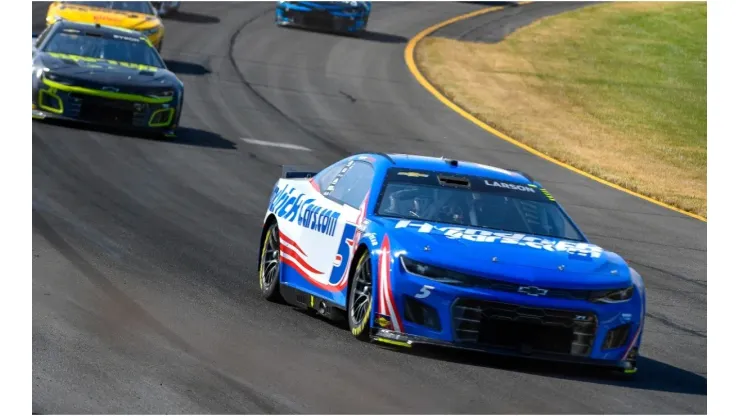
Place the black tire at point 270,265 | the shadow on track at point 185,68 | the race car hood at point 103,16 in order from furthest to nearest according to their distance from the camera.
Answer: the shadow on track at point 185,68
the race car hood at point 103,16
the black tire at point 270,265

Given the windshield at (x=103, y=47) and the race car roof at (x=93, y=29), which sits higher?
the race car roof at (x=93, y=29)

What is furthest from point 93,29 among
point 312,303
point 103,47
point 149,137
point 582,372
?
point 582,372

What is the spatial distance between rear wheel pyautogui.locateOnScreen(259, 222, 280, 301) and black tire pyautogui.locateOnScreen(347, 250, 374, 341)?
5.52 feet

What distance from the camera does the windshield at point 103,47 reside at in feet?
68.9

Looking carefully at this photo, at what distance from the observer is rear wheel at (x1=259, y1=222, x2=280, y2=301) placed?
11.1m

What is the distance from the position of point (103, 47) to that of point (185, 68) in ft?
25.5

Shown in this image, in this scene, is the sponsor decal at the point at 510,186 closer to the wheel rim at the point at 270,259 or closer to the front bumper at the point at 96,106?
the wheel rim at the point at 270,259

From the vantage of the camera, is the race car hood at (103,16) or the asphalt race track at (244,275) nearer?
the asphalt race track at (244,275)

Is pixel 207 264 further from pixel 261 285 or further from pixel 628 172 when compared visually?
pixel 628 172

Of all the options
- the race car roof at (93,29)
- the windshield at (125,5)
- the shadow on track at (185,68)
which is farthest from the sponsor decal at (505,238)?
the windshield at (125,5)

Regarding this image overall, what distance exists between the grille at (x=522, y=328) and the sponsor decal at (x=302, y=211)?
179 centimetres

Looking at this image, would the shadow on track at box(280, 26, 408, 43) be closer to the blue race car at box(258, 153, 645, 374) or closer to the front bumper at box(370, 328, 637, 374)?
the blue race car at box(258, 153, 645, 374)

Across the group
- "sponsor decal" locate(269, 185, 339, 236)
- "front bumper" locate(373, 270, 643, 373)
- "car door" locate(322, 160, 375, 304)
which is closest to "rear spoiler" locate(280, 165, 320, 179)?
"sponsor decal" locate(269, 185, 339, 236)

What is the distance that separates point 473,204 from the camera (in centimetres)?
998
